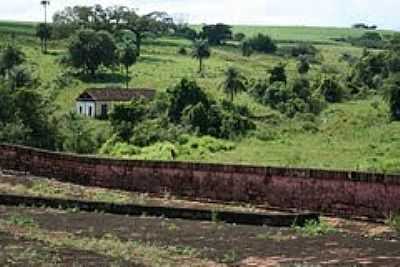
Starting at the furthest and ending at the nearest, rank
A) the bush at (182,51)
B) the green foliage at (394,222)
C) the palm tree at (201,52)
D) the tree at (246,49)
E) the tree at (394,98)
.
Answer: the tree at (246,49) < the bush at (182,51) < the palm tree at (201,52) < the tree at (394,98) < the green foliage at (394,222)

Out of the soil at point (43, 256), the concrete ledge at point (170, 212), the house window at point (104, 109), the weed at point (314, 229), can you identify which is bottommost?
the house window at point (104, 109)

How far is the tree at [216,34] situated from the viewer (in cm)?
10100

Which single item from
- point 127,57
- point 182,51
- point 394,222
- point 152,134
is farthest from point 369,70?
point 394,222

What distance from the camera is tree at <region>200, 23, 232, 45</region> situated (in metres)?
101

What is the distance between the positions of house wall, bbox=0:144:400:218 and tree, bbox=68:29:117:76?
145ft

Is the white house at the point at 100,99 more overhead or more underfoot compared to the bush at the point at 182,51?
more underfoot

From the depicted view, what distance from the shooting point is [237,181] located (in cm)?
1545

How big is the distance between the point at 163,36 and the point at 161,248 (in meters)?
93.0

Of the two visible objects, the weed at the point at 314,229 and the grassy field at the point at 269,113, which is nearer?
the weed at the point at 314,229

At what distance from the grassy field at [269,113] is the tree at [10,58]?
2.32 meters

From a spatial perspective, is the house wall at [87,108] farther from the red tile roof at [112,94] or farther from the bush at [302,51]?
the bush at [302,51]

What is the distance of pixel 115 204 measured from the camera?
15250mm

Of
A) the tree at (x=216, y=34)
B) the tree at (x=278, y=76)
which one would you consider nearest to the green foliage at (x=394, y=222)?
the tree at (x=278, y=76)

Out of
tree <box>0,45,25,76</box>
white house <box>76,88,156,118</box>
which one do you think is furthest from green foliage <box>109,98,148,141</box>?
tree <box>0,45,25,76</box>
